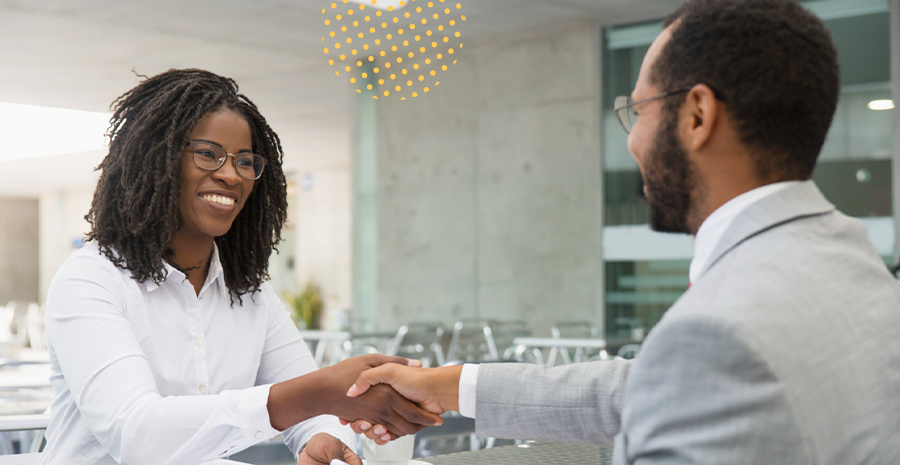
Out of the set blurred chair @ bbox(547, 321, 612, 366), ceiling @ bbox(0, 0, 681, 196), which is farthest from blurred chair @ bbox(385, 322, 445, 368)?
ceiling @ bbox(0, 0, 681, 196)

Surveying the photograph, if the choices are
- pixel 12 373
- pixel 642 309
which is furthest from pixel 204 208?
pixel 12 373

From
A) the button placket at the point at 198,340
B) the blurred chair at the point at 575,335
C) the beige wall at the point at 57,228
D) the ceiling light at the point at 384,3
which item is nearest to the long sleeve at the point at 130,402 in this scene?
the button placket at the point at 198,340

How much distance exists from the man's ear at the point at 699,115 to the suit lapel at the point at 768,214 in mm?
96

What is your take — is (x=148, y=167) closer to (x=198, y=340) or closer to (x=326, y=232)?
(x=198, y=340)

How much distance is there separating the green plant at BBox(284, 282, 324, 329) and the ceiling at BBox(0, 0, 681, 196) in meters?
5.03

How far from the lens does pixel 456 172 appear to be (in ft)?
24.5

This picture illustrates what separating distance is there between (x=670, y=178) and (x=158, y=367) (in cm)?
91

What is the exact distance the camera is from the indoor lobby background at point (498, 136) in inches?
220

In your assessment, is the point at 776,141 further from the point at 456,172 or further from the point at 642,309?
the point at 456,172

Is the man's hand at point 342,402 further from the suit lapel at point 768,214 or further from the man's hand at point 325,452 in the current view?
the suit lapel at point 768,214

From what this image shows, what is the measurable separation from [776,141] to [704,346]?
265mm

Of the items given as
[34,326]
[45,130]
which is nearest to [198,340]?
[45,130]

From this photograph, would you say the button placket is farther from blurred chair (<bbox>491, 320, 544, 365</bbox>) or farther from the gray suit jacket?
blurred chair (<bbox>491, 320, 544, 365</bbox>)

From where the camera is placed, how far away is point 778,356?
653 mm
